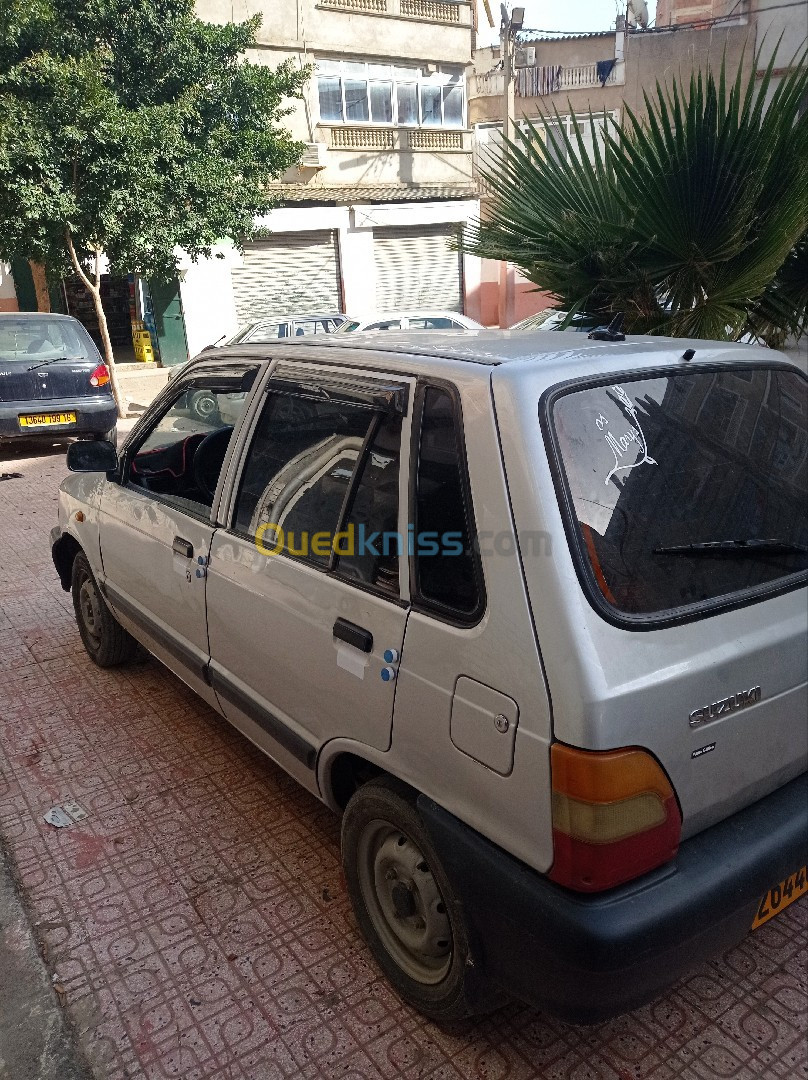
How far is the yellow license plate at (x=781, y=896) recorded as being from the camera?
6.37ft

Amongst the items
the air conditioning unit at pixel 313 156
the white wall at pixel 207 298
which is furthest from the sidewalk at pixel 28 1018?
the air conditioning unit at pixel 313 156

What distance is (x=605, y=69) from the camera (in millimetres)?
25859

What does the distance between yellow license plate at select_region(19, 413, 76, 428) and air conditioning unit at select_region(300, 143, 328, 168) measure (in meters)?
12.2

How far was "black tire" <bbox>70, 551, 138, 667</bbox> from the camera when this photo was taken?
13.7 ft

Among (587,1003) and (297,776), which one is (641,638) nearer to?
(587,1003)

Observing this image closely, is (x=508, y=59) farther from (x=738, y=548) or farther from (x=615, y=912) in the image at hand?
(x=615, y=912)

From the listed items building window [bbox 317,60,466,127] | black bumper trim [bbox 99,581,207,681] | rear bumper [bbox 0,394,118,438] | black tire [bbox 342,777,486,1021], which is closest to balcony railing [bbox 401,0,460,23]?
building window [bbox 317,60,466,127]

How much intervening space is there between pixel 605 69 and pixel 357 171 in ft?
35.6

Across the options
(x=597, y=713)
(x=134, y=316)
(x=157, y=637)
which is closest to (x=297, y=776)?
(x=157, y=637)

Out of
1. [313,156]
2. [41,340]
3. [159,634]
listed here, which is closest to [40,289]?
[313,156]

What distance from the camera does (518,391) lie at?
6.01 ft

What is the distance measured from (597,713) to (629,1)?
110 feet

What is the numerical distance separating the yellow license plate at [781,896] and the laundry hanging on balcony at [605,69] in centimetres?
2920

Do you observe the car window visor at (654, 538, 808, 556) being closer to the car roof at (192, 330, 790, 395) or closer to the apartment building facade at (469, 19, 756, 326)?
the car roof at (192, 330, 790, 395)
